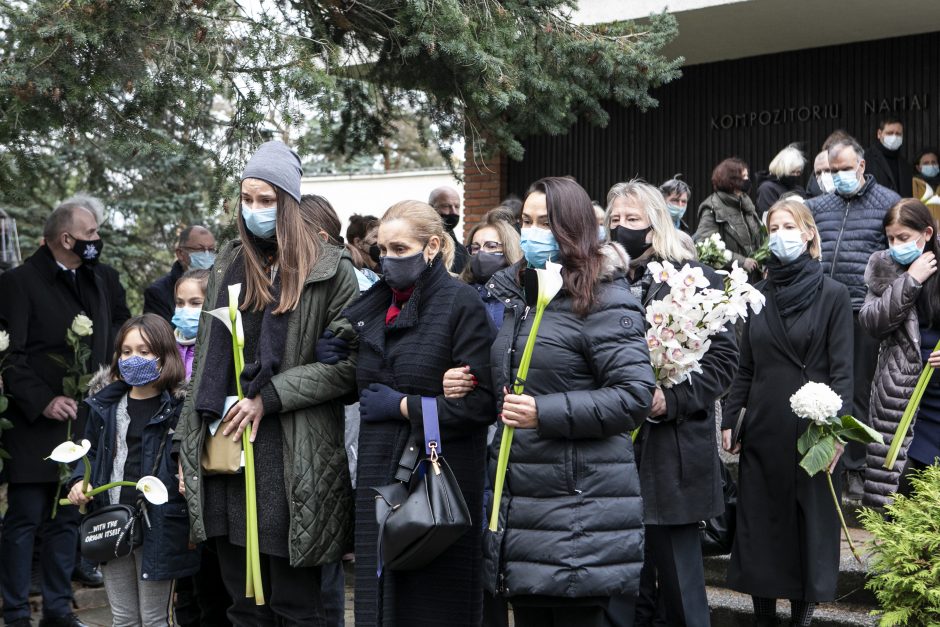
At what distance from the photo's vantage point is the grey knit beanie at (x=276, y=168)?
4.39m

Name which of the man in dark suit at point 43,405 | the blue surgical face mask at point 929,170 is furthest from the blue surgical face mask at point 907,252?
the man in dark suit at point 43,405

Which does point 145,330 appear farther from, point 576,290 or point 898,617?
point 898,617

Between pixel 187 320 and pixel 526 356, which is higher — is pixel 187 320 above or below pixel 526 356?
above

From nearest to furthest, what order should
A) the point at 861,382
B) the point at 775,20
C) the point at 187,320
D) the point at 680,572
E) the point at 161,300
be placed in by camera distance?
the point at 680,572, the point at 187,320, the point at 861,382, the point at 161,300, the point at 775,20

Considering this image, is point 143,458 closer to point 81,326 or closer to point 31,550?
point 81,326

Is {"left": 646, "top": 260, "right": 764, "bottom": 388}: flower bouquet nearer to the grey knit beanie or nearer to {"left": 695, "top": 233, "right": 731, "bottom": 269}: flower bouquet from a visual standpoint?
the grey knit beanie

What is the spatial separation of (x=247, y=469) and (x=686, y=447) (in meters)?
1.95

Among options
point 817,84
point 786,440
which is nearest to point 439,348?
point 786,440

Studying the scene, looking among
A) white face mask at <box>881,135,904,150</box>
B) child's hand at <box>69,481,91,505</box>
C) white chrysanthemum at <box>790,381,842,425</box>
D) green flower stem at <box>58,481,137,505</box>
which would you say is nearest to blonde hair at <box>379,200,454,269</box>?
green flower stem at <box>58,481,137,505</box>

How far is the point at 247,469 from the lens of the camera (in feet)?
13.8

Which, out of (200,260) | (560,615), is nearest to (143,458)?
(560,615)

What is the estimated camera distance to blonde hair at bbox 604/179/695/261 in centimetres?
504

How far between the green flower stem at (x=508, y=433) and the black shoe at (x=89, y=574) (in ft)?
15.0

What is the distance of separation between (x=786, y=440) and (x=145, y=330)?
3232 millimetres
